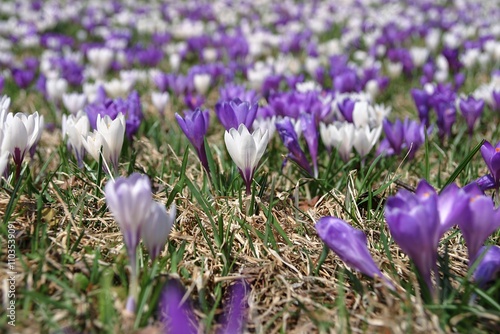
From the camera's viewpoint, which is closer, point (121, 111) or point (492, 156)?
point (492, 156)

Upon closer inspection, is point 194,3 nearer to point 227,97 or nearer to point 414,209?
point 227,97

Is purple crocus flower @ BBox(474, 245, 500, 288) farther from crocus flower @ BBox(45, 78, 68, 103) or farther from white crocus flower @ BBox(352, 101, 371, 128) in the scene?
crocus flower @ BBox(45, 78, 68, 103)

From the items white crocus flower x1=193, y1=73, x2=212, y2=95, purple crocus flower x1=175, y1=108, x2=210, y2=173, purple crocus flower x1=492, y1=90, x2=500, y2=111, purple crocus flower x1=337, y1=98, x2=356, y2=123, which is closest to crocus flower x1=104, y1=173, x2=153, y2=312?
purple crocus flower x1=175, y1=108, x2=210, y2=173

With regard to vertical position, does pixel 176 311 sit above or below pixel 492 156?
below

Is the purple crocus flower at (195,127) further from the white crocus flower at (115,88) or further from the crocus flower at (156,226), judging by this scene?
the white crocus flower at (115,88)

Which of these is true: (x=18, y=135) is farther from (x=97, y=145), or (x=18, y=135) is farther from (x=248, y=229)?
(x=248, y=229)

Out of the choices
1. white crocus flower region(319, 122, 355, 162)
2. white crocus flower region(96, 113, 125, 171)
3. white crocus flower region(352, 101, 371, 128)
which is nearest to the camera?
white crocus flower region(96, 113, 125, 171)

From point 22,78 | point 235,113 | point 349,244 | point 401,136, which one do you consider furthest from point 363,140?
point 22,78
